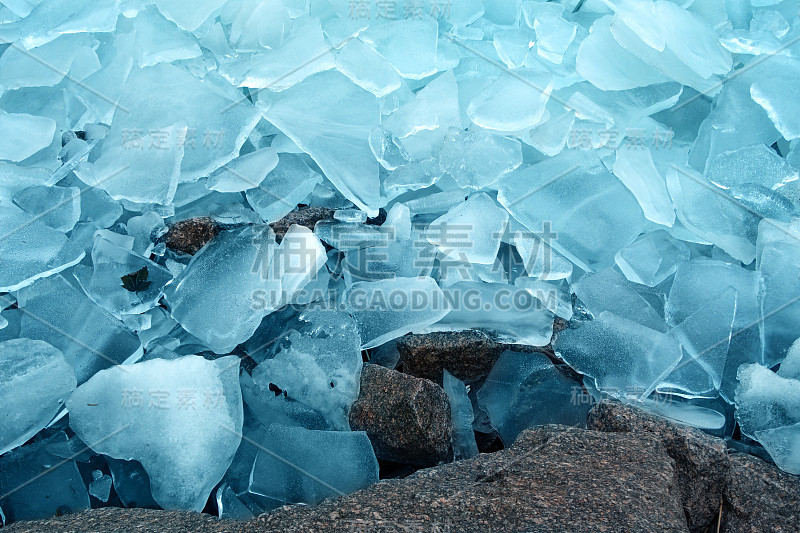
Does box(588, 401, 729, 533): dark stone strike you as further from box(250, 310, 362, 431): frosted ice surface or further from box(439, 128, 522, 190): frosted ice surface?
box(439, 128, 522, 190): frosted ice surface

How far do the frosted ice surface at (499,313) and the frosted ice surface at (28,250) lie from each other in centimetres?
86

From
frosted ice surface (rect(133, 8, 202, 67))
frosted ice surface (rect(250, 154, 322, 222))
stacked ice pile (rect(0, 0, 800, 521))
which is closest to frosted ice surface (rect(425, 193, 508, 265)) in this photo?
stacked ice pile (rect(0, 0, 800, 521))

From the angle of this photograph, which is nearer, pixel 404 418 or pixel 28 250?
pixel 404 418

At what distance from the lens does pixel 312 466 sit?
1.24m

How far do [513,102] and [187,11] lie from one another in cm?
87

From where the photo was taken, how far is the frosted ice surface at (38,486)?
1261 millimetres

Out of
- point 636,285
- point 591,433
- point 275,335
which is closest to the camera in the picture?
point 591,433

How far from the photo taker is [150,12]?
1.78 meters

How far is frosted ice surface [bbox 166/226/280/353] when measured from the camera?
55.5 inches

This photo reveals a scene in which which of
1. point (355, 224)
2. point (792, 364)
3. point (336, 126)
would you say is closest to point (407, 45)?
point (336, 126)

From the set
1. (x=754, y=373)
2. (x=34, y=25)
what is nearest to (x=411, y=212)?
(x=754, y=373)

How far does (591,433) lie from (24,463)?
110 centimetres

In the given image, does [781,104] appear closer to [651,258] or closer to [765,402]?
[651,258]

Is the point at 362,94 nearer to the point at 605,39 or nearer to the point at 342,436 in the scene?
the point at 605,39
